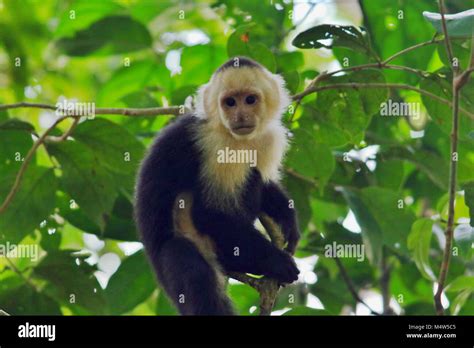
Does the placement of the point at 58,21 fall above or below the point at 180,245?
above

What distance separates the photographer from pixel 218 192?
4594 mm

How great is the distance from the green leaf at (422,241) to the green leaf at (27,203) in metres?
2.19

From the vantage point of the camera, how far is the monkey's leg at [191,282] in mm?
3959

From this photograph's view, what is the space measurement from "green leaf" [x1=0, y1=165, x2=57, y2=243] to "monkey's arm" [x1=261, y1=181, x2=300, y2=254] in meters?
1.32

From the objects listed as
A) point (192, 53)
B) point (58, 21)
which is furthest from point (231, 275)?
point (58, 21)

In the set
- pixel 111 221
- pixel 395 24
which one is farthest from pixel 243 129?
pixel 395 24

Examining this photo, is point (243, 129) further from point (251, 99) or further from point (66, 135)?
point (66, 135)

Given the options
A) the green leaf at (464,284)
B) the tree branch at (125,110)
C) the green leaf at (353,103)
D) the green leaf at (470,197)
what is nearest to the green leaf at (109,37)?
the tree branch at (125,110)

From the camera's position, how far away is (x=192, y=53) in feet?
18.2

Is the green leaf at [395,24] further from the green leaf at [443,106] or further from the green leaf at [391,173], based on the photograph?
the green leaf at [443,106]

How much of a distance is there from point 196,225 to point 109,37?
6.45 ft

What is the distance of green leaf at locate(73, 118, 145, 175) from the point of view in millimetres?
4707

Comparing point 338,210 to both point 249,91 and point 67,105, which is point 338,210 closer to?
point 249,91
